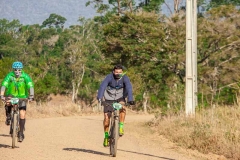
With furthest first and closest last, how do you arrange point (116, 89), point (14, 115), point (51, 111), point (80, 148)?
point (51, 111), point (80, 148), point (14, 115), point (116, 89)

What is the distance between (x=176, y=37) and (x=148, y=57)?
8.73ft

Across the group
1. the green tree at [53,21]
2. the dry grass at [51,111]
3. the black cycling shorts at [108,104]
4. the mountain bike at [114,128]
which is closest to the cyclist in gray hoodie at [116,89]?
the black cycling shorts at [108,104]

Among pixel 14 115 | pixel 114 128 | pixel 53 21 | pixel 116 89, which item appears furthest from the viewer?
pixel 53 21

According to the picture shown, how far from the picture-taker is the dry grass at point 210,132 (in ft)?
38.2

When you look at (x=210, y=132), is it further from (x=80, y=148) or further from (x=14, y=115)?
(x=14, y=115)

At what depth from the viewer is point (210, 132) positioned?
12.5 meters

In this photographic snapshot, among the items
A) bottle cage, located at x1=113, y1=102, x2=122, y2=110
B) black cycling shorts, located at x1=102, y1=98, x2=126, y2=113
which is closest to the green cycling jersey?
black cycling shorts, located at x1=102, y1=98, x2=126, y2=113

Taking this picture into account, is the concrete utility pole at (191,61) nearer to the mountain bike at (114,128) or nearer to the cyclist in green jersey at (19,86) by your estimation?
the mountain bike at (114,128)

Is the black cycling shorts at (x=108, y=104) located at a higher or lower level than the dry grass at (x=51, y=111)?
higher

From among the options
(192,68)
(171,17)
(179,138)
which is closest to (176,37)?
(171,17)

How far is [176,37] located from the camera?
40469 mm

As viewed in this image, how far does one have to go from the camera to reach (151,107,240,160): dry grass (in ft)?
38.2

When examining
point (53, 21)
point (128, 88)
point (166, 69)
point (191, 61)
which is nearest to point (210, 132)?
point (128, 88)

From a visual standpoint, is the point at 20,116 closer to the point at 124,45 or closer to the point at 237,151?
the point at 237,151
